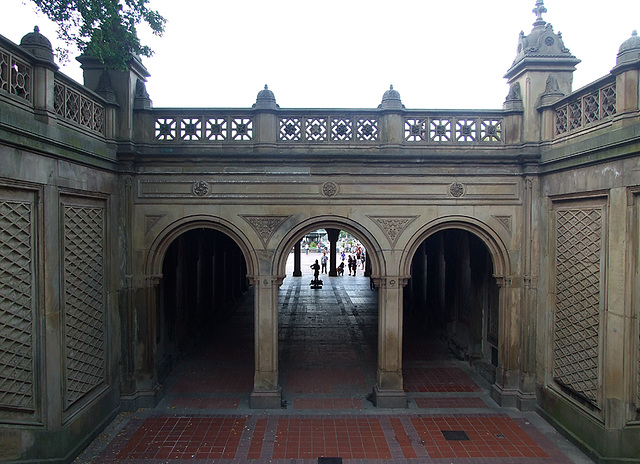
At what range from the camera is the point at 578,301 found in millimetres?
7961

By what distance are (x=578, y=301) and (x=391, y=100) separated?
17.8 feet

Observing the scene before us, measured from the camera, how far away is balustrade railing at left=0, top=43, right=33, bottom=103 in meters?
5.95

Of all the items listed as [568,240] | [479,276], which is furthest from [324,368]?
[568,240]

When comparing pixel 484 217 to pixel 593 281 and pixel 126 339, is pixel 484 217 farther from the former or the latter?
pixel 126 339

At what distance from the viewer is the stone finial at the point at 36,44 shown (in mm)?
6531

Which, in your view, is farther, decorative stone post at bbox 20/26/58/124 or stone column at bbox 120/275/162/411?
stone column at bbox 120/275/162/411

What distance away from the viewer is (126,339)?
9.10 metres

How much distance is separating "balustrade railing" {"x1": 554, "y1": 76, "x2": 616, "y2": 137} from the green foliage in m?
8.55

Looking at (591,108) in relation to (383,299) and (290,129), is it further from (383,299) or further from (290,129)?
(290,129)

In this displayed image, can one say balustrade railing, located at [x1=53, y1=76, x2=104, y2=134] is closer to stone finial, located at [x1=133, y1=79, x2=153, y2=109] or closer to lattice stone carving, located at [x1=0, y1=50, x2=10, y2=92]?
stone finial, located at [x1=133, y1=79, x2=153, y2=109]

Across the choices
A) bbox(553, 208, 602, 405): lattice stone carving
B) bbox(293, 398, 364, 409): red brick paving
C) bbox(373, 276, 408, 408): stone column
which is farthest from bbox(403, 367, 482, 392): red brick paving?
bbox(553, 208, 602, 405): lattice stone carving

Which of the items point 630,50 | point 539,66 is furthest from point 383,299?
point 630,50

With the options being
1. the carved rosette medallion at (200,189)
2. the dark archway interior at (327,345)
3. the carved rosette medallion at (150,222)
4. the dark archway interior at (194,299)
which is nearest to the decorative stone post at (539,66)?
the dark archway interior at (327,345)

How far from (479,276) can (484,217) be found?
2549 millimetres
